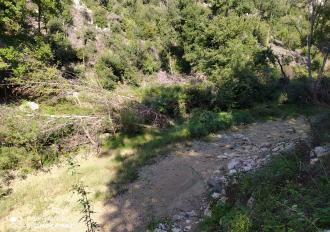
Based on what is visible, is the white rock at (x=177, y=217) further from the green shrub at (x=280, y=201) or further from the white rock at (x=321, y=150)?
the white rock at (x=321, y=150)

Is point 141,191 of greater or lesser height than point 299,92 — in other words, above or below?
below

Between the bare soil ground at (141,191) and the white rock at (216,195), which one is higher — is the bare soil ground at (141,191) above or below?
below

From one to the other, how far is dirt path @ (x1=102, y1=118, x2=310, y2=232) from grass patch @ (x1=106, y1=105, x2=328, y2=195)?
1.40 ft

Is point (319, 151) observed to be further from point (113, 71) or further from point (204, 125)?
point (113, 71)

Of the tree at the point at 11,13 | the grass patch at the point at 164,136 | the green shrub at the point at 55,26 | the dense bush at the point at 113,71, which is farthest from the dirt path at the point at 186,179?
the green shrub at the point at 55,26

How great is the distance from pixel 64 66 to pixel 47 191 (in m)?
11.2

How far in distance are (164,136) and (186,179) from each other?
3.54m

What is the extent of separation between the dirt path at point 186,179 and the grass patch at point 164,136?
427mm

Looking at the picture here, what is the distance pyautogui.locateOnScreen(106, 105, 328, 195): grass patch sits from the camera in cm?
941

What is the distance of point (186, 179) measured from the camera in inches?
330

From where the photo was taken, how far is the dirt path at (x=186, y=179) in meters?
6.91

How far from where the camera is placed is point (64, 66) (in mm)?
18391

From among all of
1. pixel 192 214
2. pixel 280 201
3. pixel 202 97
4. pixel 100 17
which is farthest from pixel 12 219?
pixel 100 17

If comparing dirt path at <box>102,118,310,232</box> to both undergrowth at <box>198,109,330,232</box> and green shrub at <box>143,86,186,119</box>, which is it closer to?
undergrowth at <box>198,109,330,232</box>
